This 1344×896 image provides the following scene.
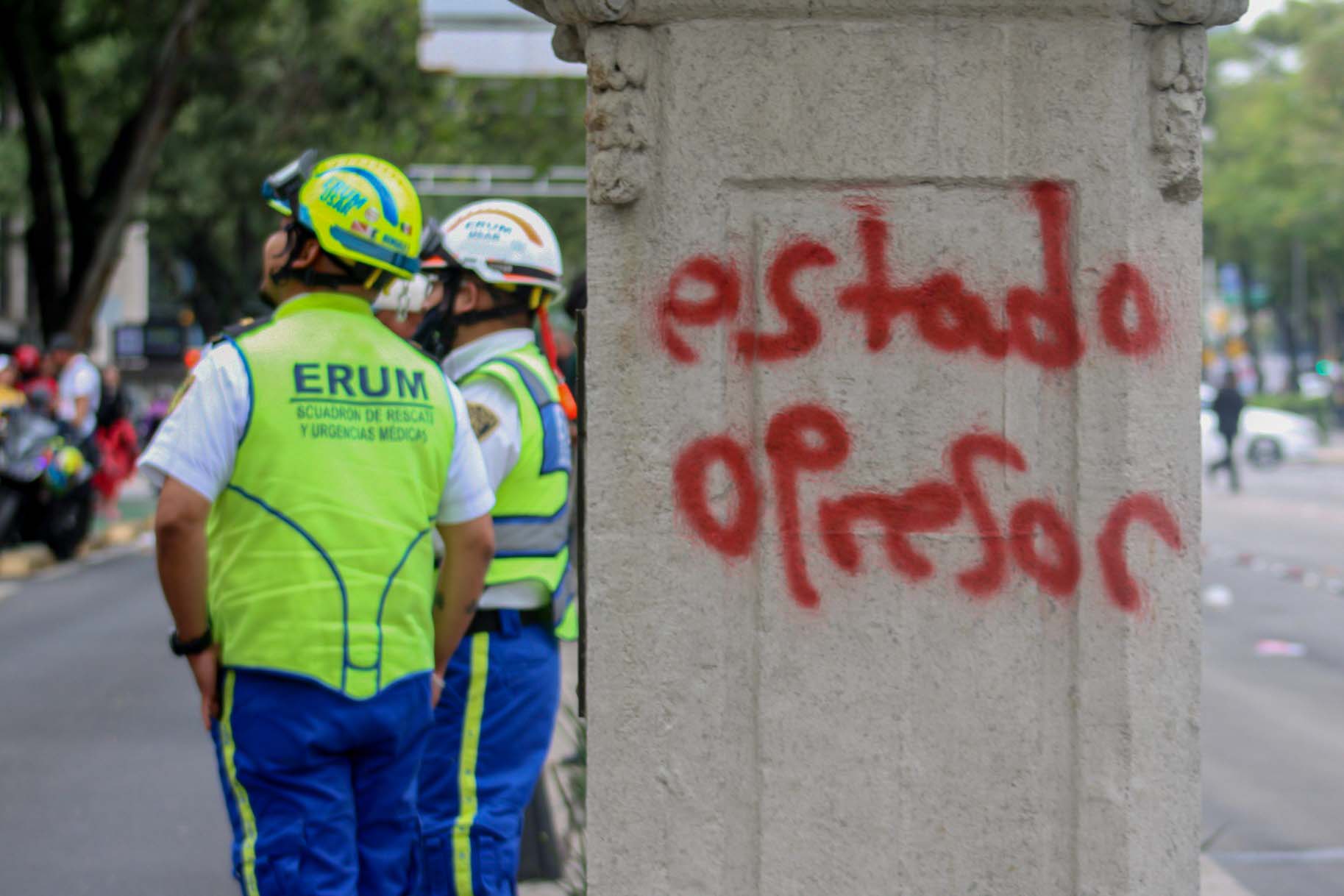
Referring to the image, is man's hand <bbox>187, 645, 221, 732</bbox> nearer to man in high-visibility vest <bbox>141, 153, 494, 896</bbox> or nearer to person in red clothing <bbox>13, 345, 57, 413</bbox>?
man in high-visibility vest <bbox>141, 153, 494, 896</bbox>

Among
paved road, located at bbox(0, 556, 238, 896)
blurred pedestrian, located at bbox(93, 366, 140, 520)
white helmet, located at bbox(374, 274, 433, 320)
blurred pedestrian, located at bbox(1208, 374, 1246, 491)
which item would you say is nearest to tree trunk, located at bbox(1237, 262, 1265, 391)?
blurred pedestrian, located at bbox(1208, 374, 1246, 491)

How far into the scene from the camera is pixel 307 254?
373 centimetres

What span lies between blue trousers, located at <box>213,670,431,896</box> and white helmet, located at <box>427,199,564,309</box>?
4.46 ft

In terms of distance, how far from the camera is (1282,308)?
223 ft

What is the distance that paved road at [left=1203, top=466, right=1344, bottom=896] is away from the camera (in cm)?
648

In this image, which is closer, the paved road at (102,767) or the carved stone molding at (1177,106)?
the carved stone molding at (1177,106)

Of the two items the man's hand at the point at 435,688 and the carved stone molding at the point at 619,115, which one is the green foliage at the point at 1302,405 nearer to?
the man's hand at the point at 435,688

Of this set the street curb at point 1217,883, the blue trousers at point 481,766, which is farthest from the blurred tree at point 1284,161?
the blue trousers at point 481,766

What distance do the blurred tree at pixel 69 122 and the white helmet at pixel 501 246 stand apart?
1653cm

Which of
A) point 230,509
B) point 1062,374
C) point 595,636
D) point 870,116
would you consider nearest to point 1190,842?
point 1062,374

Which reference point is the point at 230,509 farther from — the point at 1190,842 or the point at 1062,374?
the point at 1190,842

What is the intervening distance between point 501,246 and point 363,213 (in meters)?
0.85

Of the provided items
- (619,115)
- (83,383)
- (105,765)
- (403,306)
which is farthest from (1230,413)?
(619,115)

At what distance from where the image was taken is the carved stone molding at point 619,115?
3.35m
